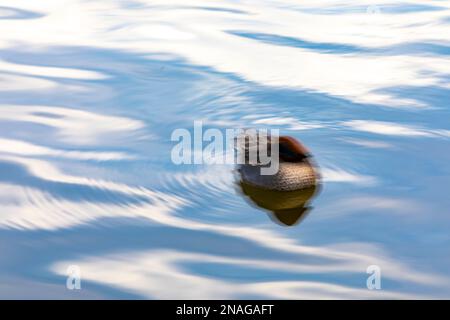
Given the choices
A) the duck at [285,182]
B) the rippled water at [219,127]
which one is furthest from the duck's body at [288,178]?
the rippled water at [219,127]

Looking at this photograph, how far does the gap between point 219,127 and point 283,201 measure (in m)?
1.74

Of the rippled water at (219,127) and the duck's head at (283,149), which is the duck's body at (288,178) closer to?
the duck's head at (283,149)

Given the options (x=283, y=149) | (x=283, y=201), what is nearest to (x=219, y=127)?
(x=283, y=149)

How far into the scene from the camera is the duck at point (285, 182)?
7.23 m

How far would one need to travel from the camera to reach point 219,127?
883 cm

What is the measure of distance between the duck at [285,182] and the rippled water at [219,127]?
0.15 m

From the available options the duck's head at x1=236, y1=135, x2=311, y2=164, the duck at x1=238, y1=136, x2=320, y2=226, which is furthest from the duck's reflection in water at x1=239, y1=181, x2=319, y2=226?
the duck's head at x1=236, y1=135, x2=311, y2=164

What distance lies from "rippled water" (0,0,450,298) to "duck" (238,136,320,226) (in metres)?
0.15

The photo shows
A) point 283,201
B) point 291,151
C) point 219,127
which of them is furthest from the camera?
point 219,127

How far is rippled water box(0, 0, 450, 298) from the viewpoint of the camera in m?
6.07

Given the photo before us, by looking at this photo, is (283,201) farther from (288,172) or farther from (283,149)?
(283,149)

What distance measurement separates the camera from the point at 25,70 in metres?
10.4

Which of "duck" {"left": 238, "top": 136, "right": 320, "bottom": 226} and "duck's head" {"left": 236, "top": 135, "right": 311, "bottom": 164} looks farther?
"duck's head" {"left": 236, "top": 135, "right": 311, "bottom": 164}

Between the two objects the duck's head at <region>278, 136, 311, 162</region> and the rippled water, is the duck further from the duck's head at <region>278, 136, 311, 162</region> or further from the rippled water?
the rippled water
